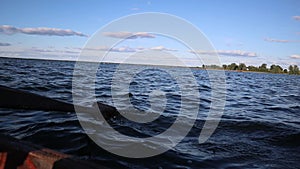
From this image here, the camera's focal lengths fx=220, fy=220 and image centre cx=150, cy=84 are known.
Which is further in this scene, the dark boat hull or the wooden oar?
the wooden oar

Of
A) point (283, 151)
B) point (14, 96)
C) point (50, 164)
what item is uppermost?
point (14, 96)

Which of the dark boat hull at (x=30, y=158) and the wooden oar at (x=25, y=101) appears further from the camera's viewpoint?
the wooden oar at (x=25, y=101)

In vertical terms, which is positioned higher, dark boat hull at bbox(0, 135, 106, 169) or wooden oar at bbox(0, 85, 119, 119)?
wooden oar at bbox(0, 85, 119, 119)

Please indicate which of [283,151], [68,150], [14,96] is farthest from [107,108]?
[283,151]

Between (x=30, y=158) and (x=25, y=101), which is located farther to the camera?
(x=25, y=101)

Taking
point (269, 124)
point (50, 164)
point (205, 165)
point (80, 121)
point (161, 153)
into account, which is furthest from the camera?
point (269, 124)

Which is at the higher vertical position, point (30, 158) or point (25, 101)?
point (25, 101)

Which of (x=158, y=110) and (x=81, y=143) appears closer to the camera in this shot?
(x=81, y=143)

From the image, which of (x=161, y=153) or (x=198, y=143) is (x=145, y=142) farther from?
(x=198, y=143)

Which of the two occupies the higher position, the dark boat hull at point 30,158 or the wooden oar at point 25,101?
the wooden oar at point 25,101

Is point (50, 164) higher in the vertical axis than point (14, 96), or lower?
lower

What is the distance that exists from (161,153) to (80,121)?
2.66 meters

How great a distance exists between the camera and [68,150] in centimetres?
425

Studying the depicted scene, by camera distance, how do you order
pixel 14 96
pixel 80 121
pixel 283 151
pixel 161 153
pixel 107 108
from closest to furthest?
pixel 14 96 < pixel 107 108 < pixel 161 153 < pixel 283 151 < pixel 80 121
